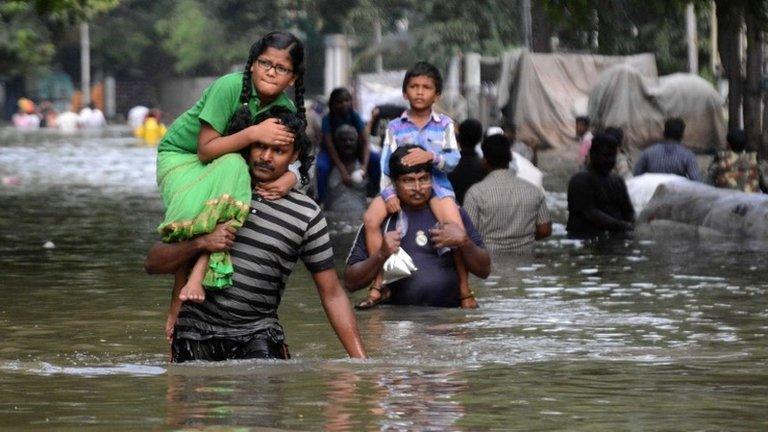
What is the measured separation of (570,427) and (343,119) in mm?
12488

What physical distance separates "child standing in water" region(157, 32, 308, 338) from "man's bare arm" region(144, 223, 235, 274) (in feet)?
0.08

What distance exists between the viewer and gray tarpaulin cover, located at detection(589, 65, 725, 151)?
33344 millimetres

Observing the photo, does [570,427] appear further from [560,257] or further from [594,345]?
[560,257]

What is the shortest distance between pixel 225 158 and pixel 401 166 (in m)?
3.01

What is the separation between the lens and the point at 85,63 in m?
88.8

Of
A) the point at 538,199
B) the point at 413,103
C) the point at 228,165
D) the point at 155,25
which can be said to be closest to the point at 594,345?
the point at 413,103

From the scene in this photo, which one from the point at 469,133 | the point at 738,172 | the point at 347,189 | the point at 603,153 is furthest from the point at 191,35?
the point at 469,133

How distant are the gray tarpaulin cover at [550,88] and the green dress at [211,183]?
1156 inches

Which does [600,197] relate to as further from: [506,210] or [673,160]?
[673,160]

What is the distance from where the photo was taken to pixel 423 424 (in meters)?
6.38

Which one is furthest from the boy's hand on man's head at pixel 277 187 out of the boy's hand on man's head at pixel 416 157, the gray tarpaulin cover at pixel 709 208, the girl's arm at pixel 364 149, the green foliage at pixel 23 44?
the green foliage at pixel 23 44

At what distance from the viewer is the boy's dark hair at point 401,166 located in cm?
990

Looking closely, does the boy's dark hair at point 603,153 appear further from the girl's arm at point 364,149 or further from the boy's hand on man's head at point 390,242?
the boy's hand on man's head at point 390,242

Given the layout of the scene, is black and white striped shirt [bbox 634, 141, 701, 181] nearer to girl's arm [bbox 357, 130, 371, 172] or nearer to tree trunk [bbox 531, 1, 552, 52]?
girl's arm [bbox 357, 130, 371, 172]
